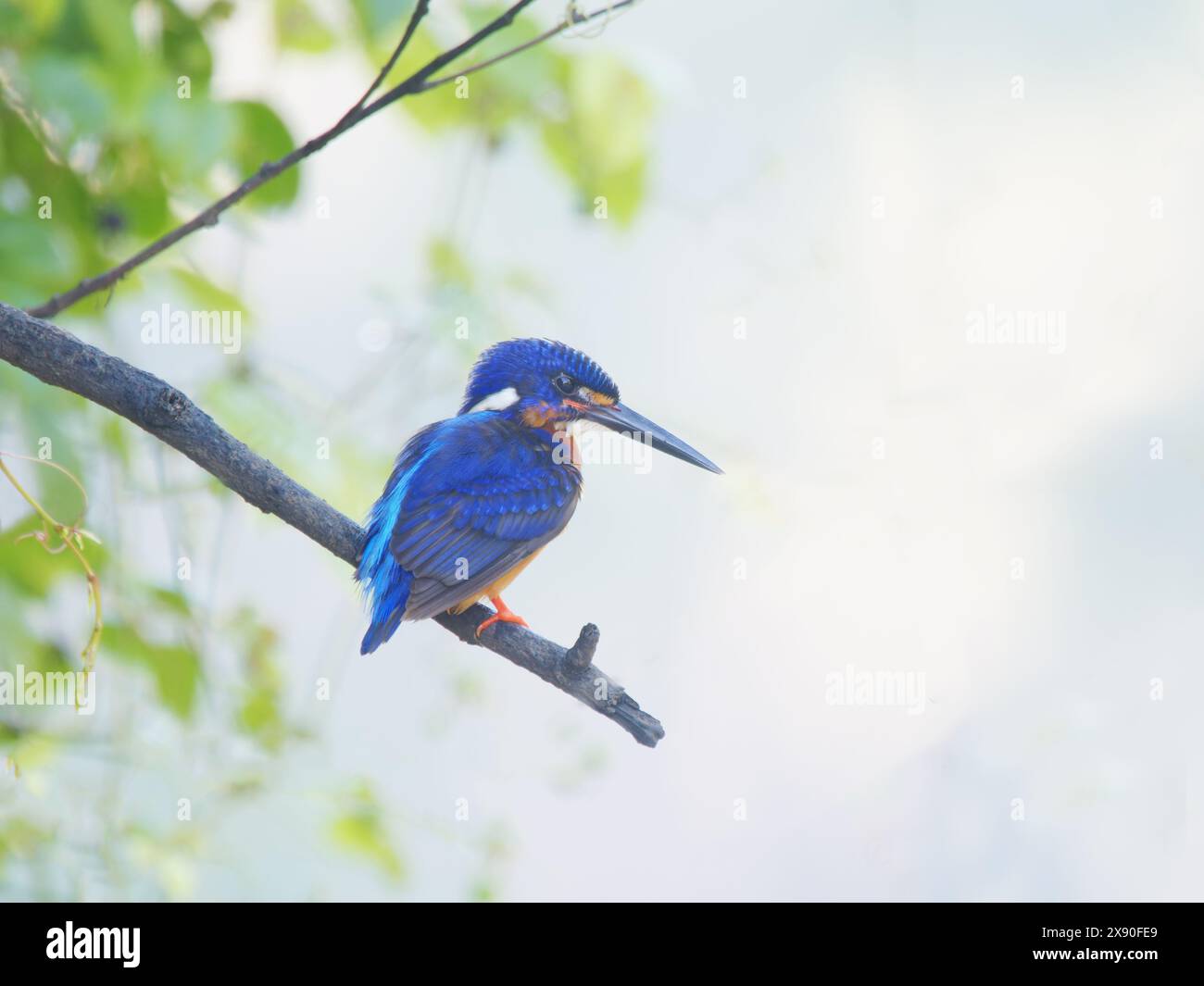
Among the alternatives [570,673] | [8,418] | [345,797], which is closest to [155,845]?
[345,797]

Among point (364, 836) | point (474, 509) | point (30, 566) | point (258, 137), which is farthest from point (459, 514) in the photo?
point (364, 836)

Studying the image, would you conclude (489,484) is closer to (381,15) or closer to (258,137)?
(381,15)

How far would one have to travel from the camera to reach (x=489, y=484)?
1819 mm

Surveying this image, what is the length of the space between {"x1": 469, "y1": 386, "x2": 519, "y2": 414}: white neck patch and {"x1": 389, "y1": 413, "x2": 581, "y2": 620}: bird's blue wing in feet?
0.19

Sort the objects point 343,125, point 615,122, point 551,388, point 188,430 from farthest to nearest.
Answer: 1. point 615,122
2. point 551,388
3. point 343,125
4. point 188,430

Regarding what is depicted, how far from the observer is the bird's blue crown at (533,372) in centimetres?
192

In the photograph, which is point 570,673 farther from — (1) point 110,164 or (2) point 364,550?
(1) point 110,164

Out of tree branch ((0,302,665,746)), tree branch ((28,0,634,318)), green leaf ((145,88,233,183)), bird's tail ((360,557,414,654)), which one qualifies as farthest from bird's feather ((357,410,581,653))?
green leaf ((145,88,233,183))

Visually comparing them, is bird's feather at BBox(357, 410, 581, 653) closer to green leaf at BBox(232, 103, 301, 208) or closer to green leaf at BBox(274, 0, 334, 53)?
green leaf at BBox(232, 103, 301, 208)

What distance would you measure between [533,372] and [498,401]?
0.37ft

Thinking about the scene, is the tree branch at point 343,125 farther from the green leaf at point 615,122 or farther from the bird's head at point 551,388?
the green leaf at point 615,122

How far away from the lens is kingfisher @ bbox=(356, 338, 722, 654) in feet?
5.08

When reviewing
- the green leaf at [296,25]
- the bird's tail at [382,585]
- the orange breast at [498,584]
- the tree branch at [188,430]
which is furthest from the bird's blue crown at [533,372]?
the green leaf at [296,25]

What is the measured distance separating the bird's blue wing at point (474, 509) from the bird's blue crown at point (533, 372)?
2.9 inches
